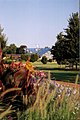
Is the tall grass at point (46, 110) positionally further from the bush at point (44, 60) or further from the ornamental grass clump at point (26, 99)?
the bush at point (44, 60)

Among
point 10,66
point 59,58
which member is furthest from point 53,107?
point 59,58

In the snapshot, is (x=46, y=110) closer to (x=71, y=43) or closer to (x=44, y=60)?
(x=71, y=43)

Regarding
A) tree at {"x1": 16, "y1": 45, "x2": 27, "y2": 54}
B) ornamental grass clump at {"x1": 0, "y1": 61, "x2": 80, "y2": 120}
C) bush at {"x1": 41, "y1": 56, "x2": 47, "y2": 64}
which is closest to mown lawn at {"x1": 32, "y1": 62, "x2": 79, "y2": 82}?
tree at {"x1": 16, "y1": 45, "x2": 27, "y2": 54}

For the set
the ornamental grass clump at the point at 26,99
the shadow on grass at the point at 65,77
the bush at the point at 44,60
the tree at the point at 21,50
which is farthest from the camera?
the bush at the point at 44,60

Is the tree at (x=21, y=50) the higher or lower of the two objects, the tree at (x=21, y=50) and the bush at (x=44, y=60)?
the higher

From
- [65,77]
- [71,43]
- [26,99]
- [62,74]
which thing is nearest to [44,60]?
[71,43]

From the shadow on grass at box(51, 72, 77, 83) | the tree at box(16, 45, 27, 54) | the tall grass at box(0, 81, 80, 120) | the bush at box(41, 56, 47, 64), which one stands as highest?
the tree at box(16, 45, 27, 54)

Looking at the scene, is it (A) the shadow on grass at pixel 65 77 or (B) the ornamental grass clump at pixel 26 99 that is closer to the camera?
(B) the ornamental grass clump at pixel 26 99

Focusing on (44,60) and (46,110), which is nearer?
(46,110)

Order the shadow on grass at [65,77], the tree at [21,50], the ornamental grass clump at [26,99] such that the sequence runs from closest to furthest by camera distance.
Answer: the ornamental grass clump at [26,99] < the shadow on grass at [65,77] < the tree at [21,50]

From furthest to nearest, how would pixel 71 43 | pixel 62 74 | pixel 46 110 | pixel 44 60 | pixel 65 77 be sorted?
pixel 44 60
pixel 71 43
pixel 62 74
pixel 65 77
pixel 46 110

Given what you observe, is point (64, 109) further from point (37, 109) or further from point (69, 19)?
point (69, 19)

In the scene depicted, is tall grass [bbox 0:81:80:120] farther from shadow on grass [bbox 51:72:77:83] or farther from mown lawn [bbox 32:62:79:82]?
shadow on grass [bbox 51:72:77:83]

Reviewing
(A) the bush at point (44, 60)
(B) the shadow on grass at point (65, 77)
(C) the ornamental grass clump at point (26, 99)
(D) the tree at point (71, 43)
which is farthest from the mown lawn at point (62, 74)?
(C) the ornamental grass clump at point (26, 99)
